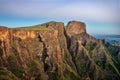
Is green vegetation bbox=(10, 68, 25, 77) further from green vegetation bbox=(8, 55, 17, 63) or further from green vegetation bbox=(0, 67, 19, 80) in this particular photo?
green vegetation bbox=(0, 67, 19, 80)

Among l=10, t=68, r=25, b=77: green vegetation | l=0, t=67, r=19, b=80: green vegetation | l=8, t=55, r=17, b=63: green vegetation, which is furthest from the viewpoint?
l=8, t=55, r=17, b=63: green vegetation

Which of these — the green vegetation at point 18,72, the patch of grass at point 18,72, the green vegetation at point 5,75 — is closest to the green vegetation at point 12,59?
the green vegetation at point 18,72

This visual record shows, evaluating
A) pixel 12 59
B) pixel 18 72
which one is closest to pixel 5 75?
pixel 18 72

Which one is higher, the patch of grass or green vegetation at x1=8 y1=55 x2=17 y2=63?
green vegetation at x1=8 y1=55 x2=17 y2=63

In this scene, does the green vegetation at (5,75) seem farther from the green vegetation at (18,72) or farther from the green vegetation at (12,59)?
the green vegetation at (12,59)

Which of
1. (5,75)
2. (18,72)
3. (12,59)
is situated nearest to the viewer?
(5,75)

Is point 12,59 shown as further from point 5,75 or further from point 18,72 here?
point 5,75

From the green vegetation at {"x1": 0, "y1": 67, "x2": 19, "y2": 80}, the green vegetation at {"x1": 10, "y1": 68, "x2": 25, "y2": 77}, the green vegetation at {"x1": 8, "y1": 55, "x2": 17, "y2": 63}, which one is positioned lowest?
the green vegetation at {"x1": 10, "y1": 68, "x2": 25, "y2": 77}

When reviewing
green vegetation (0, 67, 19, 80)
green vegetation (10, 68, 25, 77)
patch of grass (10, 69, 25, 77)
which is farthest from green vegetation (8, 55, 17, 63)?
green vegetation (0, 67, 19, 80)

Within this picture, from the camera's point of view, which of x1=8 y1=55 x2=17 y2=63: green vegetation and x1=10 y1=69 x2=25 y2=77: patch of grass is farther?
x1=8 y1=55 x2=17 y2=63: green vegetation

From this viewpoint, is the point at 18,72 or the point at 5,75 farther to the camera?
the point at 18,72

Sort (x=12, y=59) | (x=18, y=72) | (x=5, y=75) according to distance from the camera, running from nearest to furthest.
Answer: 1. (x=5, y=75)
2. (x=18, y=72)
3. (x=12, y=59)
